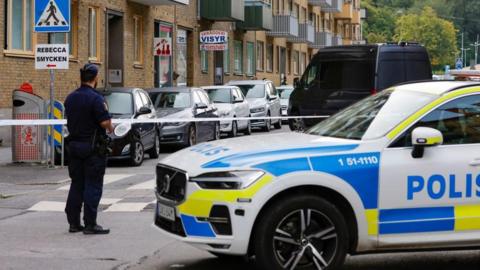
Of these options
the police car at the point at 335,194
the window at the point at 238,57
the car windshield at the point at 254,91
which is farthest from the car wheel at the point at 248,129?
the police car at the point at 335,194

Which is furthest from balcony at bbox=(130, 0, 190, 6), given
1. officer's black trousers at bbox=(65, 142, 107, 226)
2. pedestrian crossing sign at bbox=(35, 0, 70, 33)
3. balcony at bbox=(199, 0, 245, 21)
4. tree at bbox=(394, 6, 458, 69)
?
tree at bbox=(394, 6, 458, 69)

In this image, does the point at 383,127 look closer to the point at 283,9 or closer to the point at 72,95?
the point at 72,95

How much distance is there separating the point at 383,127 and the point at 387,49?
11.2 metres

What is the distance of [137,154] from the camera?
51.8 feet

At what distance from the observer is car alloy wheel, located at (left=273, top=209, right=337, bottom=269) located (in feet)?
19.7

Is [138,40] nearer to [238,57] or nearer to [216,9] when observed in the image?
[216,9]

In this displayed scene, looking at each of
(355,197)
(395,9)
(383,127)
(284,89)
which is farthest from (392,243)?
(395,9)

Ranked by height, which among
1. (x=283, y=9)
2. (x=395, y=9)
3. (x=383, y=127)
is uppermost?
(x=395, y=9)

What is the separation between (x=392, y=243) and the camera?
20.2 ft

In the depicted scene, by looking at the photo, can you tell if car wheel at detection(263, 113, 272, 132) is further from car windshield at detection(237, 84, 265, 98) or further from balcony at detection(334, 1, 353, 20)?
balcony at detection(334, 1, 353, 20)

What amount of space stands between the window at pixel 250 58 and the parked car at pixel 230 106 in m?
18.9

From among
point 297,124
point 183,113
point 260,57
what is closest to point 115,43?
point 183,113

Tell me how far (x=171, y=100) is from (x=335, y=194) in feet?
46.3

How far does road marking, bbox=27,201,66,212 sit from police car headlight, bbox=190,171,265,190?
4.79m
